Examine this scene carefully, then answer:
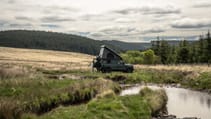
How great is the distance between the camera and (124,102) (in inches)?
1048

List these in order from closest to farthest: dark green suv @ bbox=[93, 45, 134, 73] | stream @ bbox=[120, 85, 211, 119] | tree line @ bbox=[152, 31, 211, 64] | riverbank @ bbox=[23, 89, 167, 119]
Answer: riverbank @ bbox=[23, 89, 167, 119] < stream @ bbox=[120, 85, 211, 119] < dark green suv @ bbox=[93, 45, 134, 73] < tree line @ bbox=[152, 31, 211, 64]

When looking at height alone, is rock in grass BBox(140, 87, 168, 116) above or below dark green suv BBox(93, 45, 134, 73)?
below

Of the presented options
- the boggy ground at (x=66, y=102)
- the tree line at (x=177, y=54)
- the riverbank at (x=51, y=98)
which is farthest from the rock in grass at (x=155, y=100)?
the tree line at (x=177, y=54)

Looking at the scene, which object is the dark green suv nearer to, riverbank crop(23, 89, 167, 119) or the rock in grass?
the rock in grass

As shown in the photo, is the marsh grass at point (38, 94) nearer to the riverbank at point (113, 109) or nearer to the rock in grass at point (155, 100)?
the riverbank at point (113, 109)

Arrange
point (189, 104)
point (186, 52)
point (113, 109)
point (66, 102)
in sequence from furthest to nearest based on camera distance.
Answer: point (186, 52), point (189, 104), point (66, 102), point (113, 109)

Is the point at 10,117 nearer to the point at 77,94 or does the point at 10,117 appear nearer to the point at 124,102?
the point at 124,102

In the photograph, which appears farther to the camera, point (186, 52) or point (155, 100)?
point (186, 52)

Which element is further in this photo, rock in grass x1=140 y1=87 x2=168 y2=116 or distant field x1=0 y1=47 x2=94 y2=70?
distant field x1=0 y1=47 x2=94 y2=70

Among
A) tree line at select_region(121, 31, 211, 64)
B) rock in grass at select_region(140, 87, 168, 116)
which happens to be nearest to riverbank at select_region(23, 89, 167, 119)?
rock in grass at select_region(140, 87, 168, 116)

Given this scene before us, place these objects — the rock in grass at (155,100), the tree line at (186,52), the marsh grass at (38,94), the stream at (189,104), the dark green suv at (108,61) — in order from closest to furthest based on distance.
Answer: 1. the marsh grass at (38,94)
2. the rock in grass at (155,100)
3. the stream at (189,104)
4. the dark green suv at (108,61)
5. the tree line at (186,52)

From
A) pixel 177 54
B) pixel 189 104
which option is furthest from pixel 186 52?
pixel 189 104

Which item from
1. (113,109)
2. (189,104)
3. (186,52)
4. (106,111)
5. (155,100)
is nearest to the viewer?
(106,111)

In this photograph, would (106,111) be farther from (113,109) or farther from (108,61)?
(108,61)
